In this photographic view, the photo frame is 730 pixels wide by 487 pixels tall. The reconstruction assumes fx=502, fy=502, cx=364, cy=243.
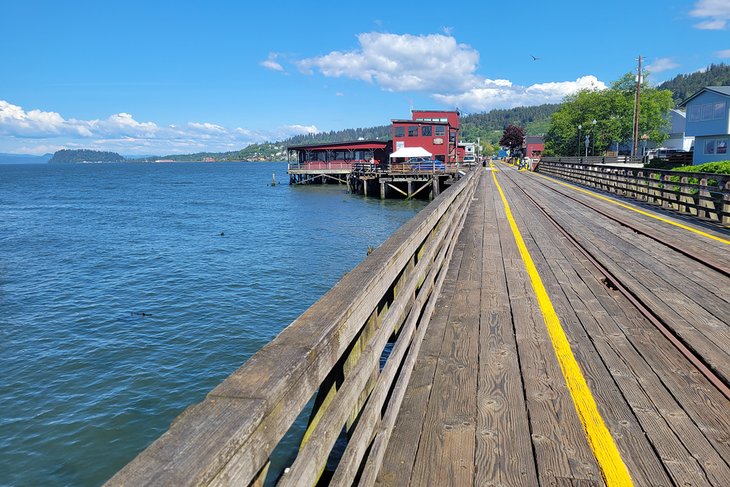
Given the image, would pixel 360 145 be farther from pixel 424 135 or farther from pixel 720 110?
pixel 720 110

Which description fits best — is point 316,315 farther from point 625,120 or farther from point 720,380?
point 625,120

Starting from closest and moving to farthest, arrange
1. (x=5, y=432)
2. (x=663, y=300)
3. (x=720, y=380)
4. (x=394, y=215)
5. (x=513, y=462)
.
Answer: (x=513, y=462) < (x=720, y=380) < (x=663, y=300) < (x=5, y=432) < (x=394, y=215)

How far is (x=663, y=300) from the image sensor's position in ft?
19.9

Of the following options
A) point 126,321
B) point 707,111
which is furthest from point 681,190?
point 707,111

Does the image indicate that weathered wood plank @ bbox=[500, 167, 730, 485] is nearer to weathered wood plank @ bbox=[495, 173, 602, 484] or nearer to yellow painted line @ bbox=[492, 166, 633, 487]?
yellow painted line @ bbox=[492, 166, 633, 487]

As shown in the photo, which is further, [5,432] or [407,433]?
[5,432]

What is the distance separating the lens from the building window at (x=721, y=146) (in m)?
38.4

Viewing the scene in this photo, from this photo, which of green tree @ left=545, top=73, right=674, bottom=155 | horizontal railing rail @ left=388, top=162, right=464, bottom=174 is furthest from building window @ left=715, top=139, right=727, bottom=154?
green tree @ left=545, top=73, right=674, bottom=155

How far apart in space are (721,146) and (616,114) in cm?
4185

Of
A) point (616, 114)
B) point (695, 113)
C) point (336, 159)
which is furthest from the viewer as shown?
point (616, 114)

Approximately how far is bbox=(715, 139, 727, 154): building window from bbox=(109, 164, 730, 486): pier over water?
39.1m

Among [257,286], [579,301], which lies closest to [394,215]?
[257,286]

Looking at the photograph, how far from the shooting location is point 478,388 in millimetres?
3791

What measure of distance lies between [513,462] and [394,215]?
33.3 metres
